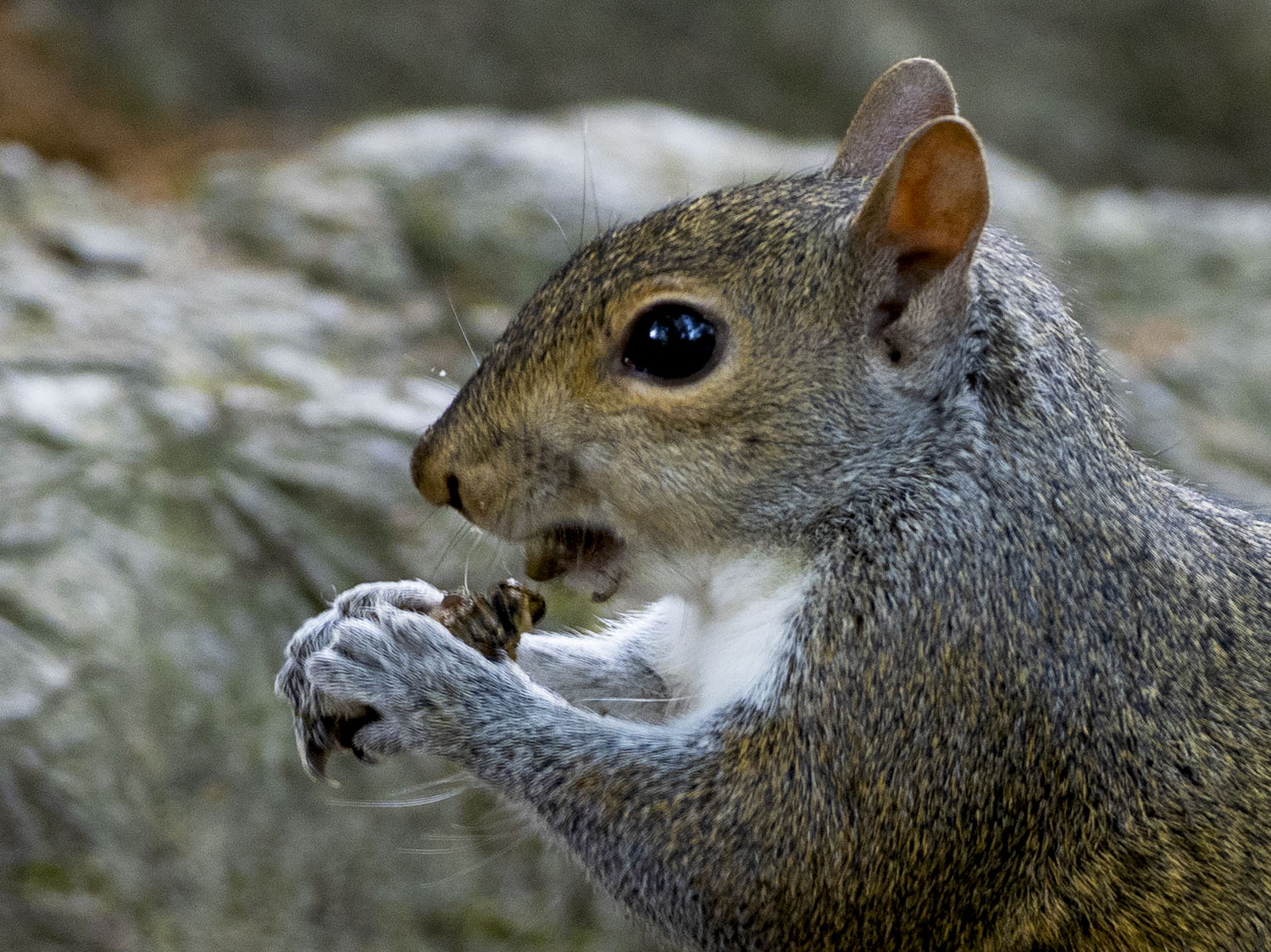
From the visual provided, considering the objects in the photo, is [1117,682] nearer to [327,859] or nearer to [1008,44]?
[327,859]

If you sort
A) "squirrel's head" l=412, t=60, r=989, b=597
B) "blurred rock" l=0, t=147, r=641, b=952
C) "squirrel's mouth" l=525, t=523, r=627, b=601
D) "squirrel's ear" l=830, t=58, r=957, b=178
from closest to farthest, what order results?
"squirrel's head" l=412, t=60, r=989, b=597 < "squirrel's mouth" l=525, t=523, r=627, b=601 < "squirrel's ear" l=830, t=58, r=957, b=178 < "blurred rock" l=0, t=147, r=641, b=952

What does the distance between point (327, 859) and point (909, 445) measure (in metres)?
2.24

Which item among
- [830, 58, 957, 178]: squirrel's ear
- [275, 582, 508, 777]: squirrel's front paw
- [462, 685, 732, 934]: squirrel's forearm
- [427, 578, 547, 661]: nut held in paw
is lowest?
[462, 685, 732, 934]: squirrel's forearm

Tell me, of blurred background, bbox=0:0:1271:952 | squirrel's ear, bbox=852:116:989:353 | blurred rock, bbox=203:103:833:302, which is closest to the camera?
squirrel's ear, bbox=852:116:989:353

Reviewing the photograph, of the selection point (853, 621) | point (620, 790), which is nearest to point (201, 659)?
point (620, 790)

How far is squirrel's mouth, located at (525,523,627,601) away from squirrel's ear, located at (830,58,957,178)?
902 millimetres

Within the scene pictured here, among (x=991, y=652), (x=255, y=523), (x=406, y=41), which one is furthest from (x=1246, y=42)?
(x=991, y=652)

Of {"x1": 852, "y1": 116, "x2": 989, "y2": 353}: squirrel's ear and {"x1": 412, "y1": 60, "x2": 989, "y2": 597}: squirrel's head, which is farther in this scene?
{"x1": 412, "y1": 60, "x2": 989, "y2": 597}: squirrel's head

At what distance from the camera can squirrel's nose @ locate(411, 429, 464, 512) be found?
2580 millimetres

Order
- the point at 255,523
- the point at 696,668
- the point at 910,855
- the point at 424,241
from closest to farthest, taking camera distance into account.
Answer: the point at 910,855, the point at 696,668, the point at 255,523, the point at 424,241

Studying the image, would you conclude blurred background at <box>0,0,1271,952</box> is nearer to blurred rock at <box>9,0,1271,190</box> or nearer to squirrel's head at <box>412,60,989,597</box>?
blurred rock at <box>9,0,1271,190</box>

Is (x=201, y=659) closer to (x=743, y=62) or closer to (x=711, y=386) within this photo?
(x=711, y=386)

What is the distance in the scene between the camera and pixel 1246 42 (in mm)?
10000

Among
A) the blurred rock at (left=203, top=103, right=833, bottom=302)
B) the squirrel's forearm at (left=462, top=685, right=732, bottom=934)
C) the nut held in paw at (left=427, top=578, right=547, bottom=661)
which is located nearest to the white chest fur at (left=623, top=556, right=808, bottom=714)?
the squirrel's forearm at (left=462, top=685, right=732, bottom=934)
